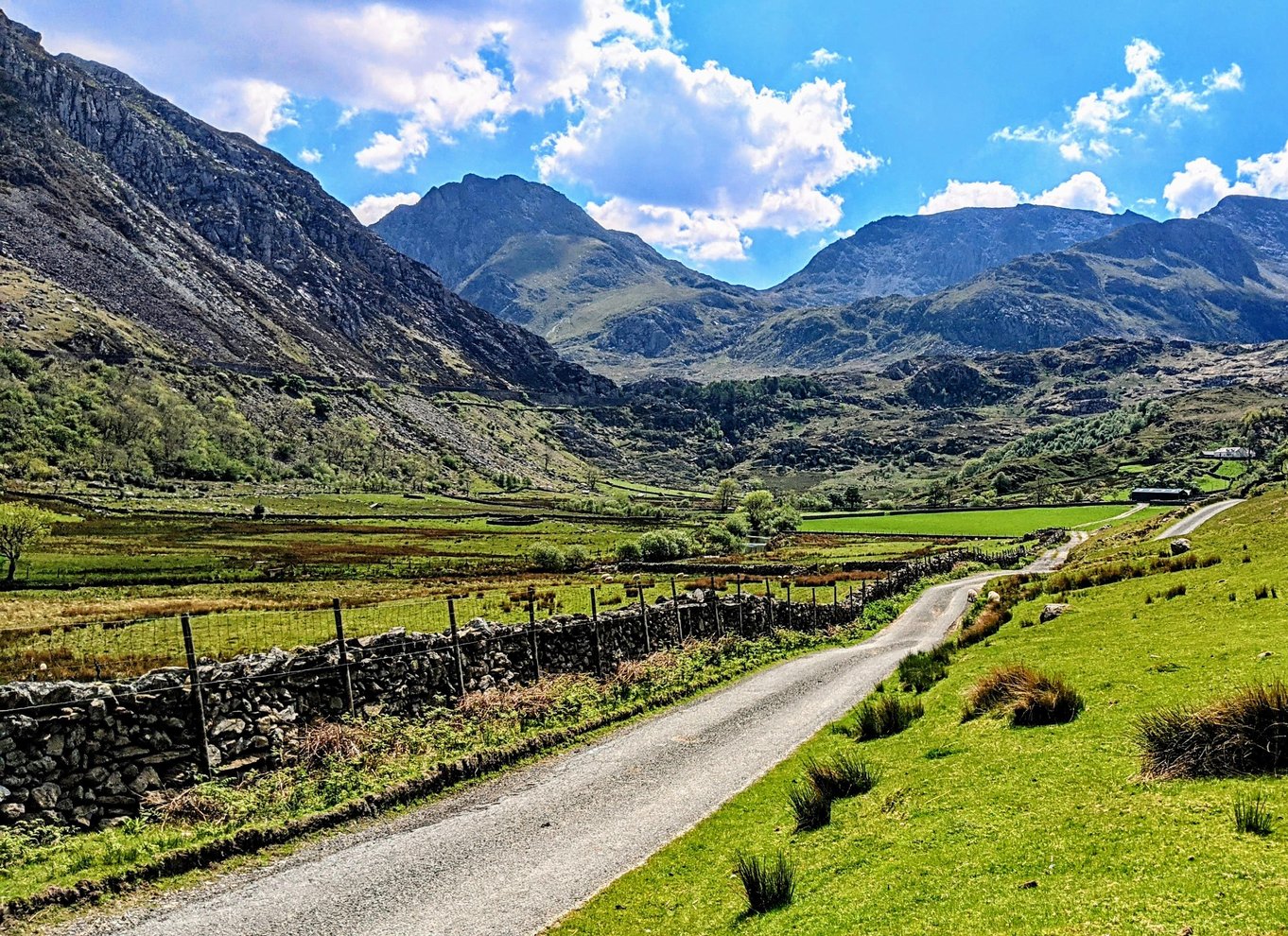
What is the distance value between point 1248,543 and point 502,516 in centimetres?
14096

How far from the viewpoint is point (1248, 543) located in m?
34.7

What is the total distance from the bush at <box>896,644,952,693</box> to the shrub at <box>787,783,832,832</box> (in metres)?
9.04

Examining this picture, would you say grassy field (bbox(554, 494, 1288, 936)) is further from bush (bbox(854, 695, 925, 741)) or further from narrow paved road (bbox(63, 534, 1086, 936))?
narrow paved road (bbox(63, 534, 1086, 936))

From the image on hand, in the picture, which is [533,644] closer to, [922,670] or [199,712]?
[199,712]

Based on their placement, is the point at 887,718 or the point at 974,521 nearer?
the point at 887,718

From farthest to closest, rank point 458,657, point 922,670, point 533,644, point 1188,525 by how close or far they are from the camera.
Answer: point 1188,525 → point 533,644 → point 922,670 → point 458,657

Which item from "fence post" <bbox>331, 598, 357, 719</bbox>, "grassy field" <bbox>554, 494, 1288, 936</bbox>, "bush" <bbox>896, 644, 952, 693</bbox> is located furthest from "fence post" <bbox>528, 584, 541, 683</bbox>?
"bush" <bbox>896, 644, 952, 693</bbox>

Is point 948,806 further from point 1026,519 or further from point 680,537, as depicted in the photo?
point 1026,519

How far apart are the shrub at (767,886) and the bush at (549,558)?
80.0 m

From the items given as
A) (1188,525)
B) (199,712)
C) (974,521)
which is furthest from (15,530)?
→ (974,521)

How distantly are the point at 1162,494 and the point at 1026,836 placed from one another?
195327 millimetres

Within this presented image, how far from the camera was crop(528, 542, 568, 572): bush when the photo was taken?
91.0 metres

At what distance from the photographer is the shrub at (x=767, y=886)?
9.52 m

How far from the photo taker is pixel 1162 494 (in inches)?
6654
